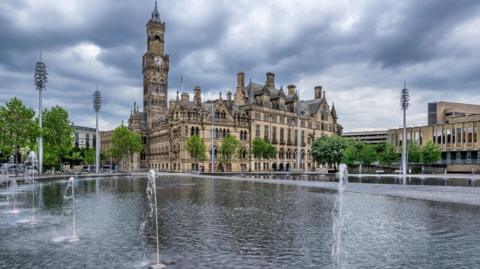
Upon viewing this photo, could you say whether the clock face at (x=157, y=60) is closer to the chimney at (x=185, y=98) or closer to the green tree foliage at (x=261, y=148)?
the chimney at (x=185, y=98)

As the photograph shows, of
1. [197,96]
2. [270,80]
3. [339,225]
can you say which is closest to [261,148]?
[197,96]

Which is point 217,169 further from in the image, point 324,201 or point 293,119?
point 324,201

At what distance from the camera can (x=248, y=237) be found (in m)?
14.5

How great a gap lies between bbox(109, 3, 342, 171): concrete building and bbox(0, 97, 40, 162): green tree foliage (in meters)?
34.7

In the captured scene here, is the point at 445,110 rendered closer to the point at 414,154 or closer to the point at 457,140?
the point at 457,140

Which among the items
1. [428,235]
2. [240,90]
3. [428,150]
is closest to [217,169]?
[240,90]

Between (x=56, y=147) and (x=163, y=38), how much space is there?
200 ft

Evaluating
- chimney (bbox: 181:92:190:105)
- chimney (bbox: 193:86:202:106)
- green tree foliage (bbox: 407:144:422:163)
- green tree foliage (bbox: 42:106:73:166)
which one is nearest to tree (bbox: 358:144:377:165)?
green tree foliage (bbox: 407:144:422:163)

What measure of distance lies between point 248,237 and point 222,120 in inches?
3226

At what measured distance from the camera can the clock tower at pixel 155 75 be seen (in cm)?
11850

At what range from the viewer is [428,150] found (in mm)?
90875

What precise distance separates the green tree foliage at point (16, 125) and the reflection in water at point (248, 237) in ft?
122

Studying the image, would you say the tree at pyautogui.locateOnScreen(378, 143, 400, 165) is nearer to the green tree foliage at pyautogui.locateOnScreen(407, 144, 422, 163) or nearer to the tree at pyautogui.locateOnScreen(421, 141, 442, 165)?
the green tree foliage at pyautogui.locateOnScreen(407, 144, 422, 163)

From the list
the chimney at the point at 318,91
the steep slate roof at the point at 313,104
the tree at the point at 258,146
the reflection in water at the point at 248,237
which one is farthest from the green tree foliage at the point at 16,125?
the chimney at the point at 318,91
